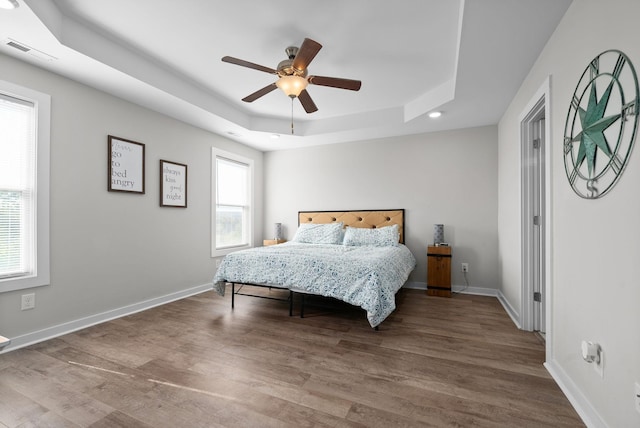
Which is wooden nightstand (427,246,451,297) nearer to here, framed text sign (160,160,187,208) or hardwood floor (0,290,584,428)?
hardwood floor (0,290,584,428)

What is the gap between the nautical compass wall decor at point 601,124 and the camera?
Answer: 1235 mm

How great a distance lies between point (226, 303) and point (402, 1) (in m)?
3.51

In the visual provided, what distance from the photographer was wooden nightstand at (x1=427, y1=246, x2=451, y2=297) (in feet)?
12.9

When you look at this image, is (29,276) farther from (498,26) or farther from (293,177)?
(498,26)

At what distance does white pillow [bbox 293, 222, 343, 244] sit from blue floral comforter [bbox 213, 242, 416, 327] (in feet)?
3.64

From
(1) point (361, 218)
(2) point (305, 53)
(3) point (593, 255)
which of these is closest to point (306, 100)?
(2) point (305, 53)

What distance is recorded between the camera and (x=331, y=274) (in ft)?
9.18

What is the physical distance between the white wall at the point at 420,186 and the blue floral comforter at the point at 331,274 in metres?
1.27

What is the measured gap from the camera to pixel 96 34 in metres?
2.39

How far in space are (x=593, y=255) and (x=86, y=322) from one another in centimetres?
401

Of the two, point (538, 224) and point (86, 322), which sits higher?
point (538, 224)

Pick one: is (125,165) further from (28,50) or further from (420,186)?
(420,186)

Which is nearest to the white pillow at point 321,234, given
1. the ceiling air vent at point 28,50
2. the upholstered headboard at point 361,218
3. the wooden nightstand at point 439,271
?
the upholstered headboard at point 361,218

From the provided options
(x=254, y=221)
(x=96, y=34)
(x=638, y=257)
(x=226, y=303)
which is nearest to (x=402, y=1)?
(x=638, y=257)
